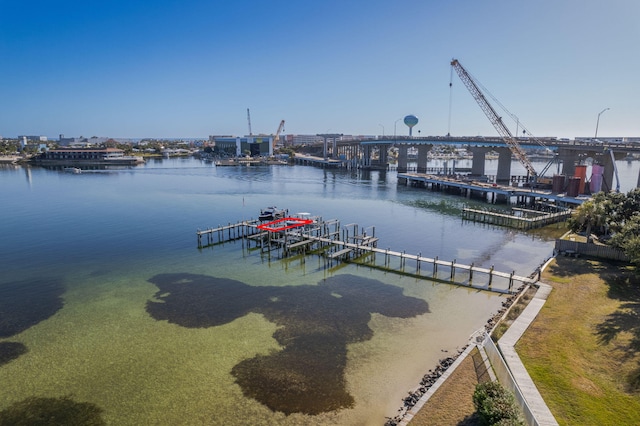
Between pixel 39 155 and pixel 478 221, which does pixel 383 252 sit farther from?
pixel 39 155

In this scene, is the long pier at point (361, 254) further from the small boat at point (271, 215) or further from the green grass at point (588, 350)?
the green grass at point (588, 350)

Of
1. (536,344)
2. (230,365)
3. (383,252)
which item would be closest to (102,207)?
(383,252)

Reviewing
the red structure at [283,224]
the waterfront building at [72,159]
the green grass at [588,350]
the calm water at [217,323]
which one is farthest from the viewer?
the waterfront building at [72,159]

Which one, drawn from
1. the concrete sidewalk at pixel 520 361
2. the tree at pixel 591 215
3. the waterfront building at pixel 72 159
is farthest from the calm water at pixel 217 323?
the waterfront building at pixel 72 159

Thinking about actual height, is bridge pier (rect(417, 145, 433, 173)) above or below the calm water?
above

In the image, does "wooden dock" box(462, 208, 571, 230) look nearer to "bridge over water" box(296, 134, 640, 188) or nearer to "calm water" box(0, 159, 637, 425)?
"calm water" box(0, 159, 637, 425)

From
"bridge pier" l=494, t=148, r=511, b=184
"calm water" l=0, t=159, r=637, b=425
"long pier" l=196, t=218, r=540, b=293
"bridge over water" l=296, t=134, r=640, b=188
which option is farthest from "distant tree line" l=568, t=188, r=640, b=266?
"bridge pier" l=494, t=148, r=511, b=184
